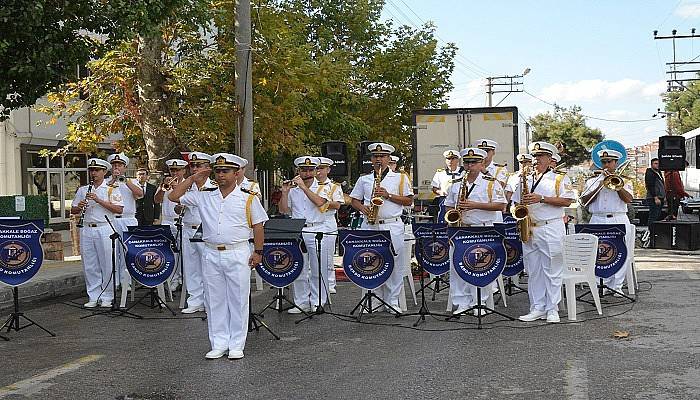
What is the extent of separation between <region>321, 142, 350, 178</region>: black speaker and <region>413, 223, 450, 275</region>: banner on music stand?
6.51m

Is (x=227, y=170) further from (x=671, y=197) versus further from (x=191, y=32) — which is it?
(x=671, y=197)

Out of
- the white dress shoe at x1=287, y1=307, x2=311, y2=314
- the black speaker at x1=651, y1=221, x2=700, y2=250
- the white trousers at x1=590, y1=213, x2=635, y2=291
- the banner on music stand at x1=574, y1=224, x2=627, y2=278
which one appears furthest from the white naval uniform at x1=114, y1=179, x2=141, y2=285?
the black speaker at x1=651, y1=221, x2=700, y2=250

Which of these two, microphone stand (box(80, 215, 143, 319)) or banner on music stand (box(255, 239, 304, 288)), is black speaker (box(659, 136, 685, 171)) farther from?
microphone stand (box(80, 215, 143, 319))

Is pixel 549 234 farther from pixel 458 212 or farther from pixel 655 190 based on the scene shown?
pixel 655 190

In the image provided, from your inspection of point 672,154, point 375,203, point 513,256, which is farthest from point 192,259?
point 672,154

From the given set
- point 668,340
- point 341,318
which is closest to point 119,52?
point 341,318

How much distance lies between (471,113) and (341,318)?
29.3 feet

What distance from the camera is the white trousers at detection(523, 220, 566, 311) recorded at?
989 centimetres

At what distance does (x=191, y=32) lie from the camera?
1912 centimetres

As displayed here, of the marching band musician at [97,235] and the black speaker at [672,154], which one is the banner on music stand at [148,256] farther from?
the black speaker at [672,154]

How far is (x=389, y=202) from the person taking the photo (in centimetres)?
1075

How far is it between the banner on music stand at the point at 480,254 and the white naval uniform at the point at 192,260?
3742 millimetres

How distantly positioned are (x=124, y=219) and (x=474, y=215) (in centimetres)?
528

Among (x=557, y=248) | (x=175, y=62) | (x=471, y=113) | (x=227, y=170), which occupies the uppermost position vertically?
(x=175, y=62)
